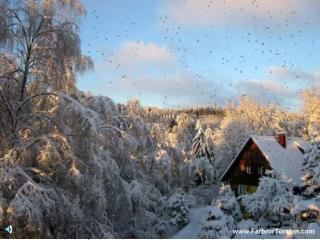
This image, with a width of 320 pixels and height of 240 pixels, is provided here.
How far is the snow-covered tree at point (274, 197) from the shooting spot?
25312 mm

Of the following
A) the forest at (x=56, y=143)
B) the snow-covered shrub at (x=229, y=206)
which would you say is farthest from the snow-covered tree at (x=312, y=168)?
Result: the snow-covered shrub at (x=229, y=206)

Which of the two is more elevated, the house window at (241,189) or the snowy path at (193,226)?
the house window at (241,189)

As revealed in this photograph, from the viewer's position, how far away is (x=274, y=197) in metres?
25.9

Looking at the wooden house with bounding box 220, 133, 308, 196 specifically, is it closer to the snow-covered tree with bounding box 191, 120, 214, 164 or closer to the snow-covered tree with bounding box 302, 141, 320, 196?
the snow-covered tree with bounding box 302, 141, 320, 196

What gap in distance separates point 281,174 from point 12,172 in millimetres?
18651

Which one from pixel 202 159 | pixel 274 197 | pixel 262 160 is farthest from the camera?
pixel 202 159

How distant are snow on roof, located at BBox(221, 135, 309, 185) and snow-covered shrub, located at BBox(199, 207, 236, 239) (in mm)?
6455

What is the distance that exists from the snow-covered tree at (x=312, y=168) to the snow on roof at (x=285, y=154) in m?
5.24

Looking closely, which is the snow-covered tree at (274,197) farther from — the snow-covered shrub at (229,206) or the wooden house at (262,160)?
the wooden house at (262,160)

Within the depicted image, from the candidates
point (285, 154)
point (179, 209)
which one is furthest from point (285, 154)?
point (179, 209)

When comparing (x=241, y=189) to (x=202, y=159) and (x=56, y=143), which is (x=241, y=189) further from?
(x=56, y=143)

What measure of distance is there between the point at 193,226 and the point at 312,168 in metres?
11.5

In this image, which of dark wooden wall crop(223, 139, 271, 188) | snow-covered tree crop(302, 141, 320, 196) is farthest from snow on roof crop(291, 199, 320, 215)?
dark wooden wall crop(223, 139, 271, 188)

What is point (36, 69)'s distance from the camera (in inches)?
607
